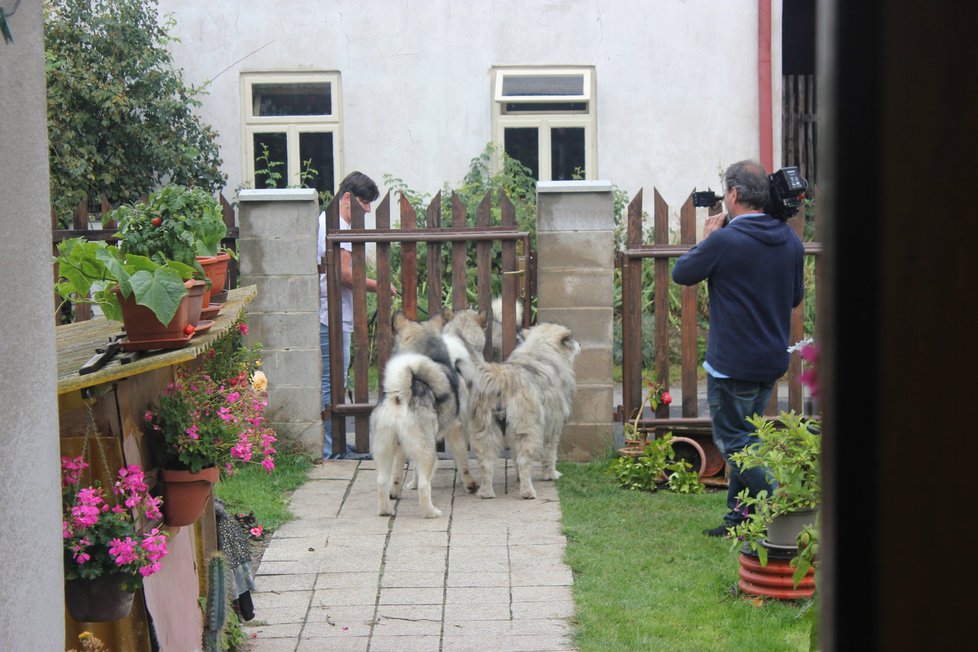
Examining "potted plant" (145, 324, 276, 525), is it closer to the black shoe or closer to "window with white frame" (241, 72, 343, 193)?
the black shoe

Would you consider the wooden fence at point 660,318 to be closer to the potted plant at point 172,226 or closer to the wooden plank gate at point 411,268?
the wooden plank gate at point 411,268

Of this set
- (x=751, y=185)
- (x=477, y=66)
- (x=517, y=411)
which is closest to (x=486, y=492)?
(x=517, y=411)

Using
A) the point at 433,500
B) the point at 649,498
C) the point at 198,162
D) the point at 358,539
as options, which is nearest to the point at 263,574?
the point at 358,539

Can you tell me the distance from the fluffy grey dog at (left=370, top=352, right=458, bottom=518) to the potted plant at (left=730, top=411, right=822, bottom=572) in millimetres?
2422

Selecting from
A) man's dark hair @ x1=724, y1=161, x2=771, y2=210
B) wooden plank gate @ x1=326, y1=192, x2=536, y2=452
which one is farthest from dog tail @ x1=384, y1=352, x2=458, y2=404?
man's dark hair @ x1=724, y1=161, x2=771, y2=210

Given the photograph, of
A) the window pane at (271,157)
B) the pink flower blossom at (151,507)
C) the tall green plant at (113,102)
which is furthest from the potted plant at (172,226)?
→ the window pane at (271,157)

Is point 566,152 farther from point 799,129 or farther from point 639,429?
point 639,429

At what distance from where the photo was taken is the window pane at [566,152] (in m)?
14.3

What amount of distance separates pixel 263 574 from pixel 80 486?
9.77 ft

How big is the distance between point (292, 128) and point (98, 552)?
11414 mm

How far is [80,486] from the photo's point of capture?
11.5 ft

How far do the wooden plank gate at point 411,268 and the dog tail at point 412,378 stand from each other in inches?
59.3

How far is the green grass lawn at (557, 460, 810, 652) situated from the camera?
17.3 feet

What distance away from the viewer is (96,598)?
11.1 feet
